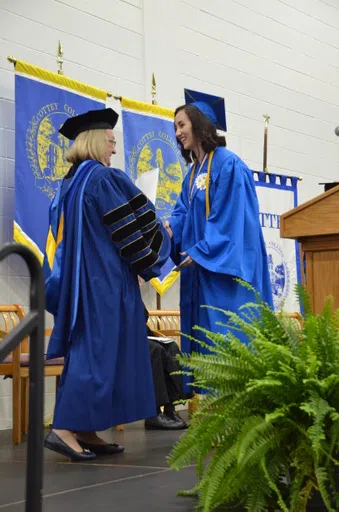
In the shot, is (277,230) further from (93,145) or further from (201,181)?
(93,145)

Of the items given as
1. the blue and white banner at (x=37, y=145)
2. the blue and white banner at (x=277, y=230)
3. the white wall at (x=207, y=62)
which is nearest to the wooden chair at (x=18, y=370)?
the white wall at (x=207, y=62)

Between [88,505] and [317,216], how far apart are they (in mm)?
1241

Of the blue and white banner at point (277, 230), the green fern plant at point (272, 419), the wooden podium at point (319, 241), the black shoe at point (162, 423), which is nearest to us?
the green fern plant at point (272, 419)

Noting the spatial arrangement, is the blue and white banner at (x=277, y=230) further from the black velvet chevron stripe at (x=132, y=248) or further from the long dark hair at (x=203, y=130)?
the black velvet chevron stripe at (x=132, y=248)

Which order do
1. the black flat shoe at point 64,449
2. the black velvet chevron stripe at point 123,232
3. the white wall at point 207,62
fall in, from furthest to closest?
the white wall at point 207,62 < the black velvet chevron stripe at point 123,232 < the black flat shoe at point 64,449

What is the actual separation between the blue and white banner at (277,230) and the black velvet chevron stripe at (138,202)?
11.0 feet

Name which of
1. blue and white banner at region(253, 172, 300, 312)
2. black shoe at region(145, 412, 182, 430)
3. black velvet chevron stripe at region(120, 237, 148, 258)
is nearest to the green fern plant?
black velvet chevron stripe at region(120, 237, 148, 258)

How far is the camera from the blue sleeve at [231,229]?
4098mm

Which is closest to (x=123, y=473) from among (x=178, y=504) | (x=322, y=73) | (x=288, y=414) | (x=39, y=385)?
(x=178, y=504)

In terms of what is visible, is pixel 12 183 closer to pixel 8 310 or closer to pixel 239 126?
pixel 8 310

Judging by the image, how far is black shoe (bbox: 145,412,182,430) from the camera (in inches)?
213

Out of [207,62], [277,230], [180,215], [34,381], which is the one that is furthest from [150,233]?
[207,62]

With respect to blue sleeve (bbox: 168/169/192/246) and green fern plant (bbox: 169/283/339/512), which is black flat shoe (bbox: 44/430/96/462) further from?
green fern plant (bbox: 169/283/339/512)

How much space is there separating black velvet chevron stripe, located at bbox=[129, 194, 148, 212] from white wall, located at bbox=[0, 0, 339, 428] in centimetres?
184
